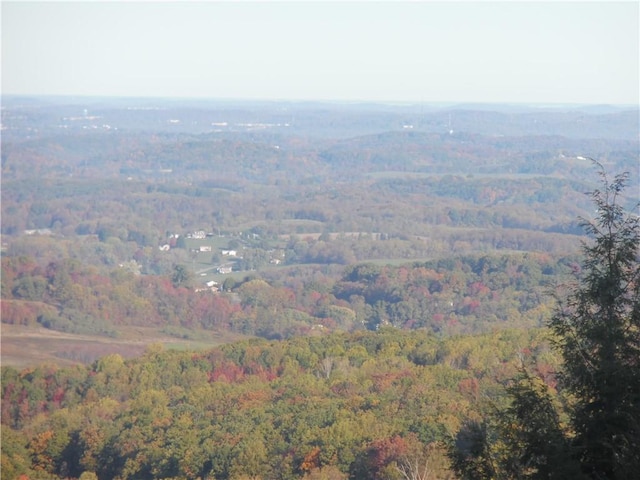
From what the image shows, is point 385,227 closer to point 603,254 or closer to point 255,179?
point 255,179

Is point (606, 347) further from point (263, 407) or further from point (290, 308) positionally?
point (290, 308)

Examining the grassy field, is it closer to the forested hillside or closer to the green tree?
the forested hillside

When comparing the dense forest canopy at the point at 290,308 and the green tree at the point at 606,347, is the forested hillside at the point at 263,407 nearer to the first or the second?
the dense forest canopy at the point at 290,308

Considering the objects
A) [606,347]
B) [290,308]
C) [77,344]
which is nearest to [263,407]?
[606,347]

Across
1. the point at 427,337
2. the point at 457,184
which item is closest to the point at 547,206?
the point at 457,184

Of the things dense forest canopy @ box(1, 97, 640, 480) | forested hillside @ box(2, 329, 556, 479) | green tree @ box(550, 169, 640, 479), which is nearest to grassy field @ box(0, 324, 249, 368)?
dense forest canopy @ box(1, 97, 640, 480)

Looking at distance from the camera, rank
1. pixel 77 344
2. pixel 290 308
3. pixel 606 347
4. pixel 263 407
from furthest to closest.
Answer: pixel 290 308, pixel 77 344, pixel 263 407, pixel 606 347
